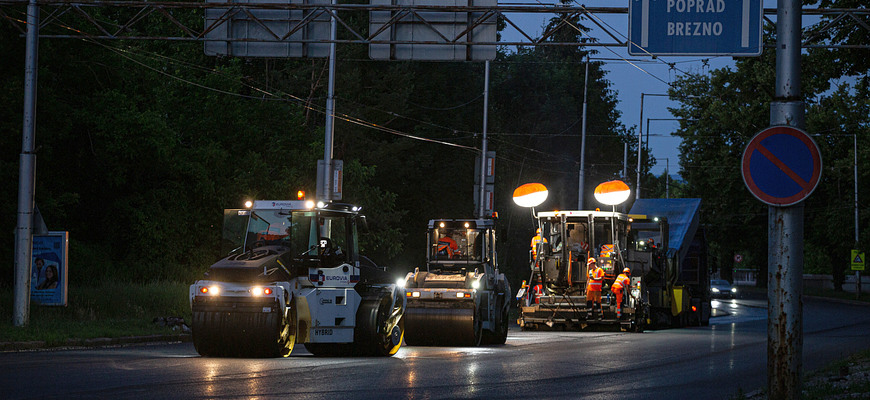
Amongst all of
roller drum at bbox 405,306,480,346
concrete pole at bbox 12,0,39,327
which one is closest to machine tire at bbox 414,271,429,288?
roller drum at bbox 405,306,480,346

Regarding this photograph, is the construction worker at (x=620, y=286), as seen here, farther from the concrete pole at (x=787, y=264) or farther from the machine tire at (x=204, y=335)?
the concrete pole at (x=787, y=264)

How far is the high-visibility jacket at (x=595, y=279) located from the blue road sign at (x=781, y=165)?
17.7m

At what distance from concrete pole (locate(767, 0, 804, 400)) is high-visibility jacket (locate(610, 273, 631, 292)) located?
17.7m

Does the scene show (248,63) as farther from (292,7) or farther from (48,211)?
(292,7)

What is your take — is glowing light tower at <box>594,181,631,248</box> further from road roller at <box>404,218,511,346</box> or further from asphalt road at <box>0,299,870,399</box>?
asphalt road at <box>0,299,870,399</box>

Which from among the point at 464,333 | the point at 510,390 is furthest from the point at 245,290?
the point at 464,333

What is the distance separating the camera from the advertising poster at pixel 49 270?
76.3ft

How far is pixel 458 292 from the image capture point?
2230 cm

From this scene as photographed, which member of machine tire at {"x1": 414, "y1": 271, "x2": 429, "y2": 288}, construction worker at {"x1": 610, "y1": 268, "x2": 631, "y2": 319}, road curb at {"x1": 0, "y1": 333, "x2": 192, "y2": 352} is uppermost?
machine tire at {"x1": 414, "y1": 271, "x2": 429, "y2": 288}

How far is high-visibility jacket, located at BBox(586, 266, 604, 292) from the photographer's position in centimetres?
2777

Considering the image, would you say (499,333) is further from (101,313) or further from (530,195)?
(101,313)

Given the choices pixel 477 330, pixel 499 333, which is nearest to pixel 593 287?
pixel 499 333

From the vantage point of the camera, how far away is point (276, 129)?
1722 inches

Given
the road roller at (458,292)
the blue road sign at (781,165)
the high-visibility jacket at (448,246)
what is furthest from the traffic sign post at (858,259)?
the blue road sign at (781,165)
